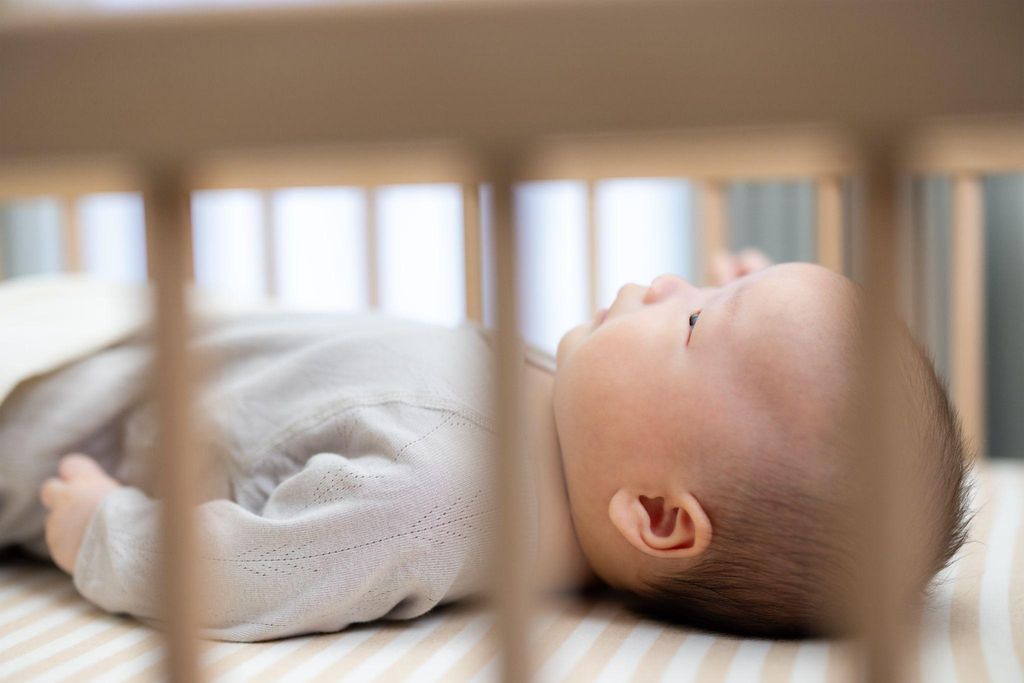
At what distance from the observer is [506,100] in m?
0.33

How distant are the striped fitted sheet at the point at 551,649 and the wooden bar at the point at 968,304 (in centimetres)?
52

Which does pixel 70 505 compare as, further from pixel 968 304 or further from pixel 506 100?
pixel 968 304

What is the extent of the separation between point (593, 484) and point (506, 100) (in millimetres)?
416

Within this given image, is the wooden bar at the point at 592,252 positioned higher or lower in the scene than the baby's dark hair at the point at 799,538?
higher

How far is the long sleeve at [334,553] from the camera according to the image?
0.65 m

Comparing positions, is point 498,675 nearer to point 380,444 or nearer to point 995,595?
point 380,444

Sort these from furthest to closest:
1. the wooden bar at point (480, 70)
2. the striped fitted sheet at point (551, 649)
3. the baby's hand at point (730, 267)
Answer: the baby's hand at point (730, 267)
the striped fitted sheet at point (551, 649)
the wooden bar at point (480, 70)

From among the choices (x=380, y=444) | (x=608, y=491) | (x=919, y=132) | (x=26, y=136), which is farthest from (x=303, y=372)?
(x=919, y=132)

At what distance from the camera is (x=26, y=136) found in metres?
0.37

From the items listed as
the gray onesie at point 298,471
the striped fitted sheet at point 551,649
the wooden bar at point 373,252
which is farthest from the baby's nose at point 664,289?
the wooden bar at point 373,252

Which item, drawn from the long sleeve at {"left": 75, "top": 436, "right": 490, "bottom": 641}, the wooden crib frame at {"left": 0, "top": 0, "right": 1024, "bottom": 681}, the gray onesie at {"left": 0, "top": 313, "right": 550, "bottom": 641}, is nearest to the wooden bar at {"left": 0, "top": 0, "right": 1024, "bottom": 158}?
the wooden crib frame at {"left": 0, "top": 0, "right": 1024, "bottom": 681}

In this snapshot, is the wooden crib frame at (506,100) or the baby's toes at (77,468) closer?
the wooden crib frame at (506,100)

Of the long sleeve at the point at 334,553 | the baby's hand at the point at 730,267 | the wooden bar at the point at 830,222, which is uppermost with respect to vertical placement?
the wooden bar at the point at 830,222

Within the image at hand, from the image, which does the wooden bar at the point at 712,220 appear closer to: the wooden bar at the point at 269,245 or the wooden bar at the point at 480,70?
the wooden bar at the point at 269,245
